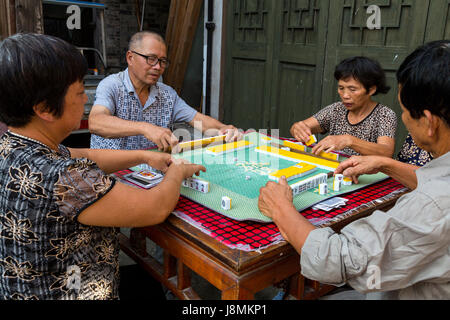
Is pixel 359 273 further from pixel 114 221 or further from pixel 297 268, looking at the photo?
pixel 114 221

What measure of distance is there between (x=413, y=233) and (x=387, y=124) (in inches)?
73.1

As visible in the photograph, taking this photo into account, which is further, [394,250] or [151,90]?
[151,90]

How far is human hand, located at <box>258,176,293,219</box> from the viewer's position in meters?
1.40

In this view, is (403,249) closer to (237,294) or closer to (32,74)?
(237,294)

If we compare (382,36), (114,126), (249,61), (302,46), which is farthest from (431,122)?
(249,61)

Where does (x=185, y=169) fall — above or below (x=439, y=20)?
below

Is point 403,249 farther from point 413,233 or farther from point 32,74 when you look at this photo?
point 32,74

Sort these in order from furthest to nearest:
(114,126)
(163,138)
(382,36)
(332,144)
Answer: (382,36), (114,126), (332,144), (163,138)

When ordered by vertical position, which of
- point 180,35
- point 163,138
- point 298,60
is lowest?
point 163,138

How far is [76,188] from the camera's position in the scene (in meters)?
1.19

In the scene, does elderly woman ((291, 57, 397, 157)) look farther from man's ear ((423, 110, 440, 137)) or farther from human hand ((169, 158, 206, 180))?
man's ear ((423, 110, 440, 137))

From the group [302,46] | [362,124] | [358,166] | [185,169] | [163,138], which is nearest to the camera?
[185,169]
